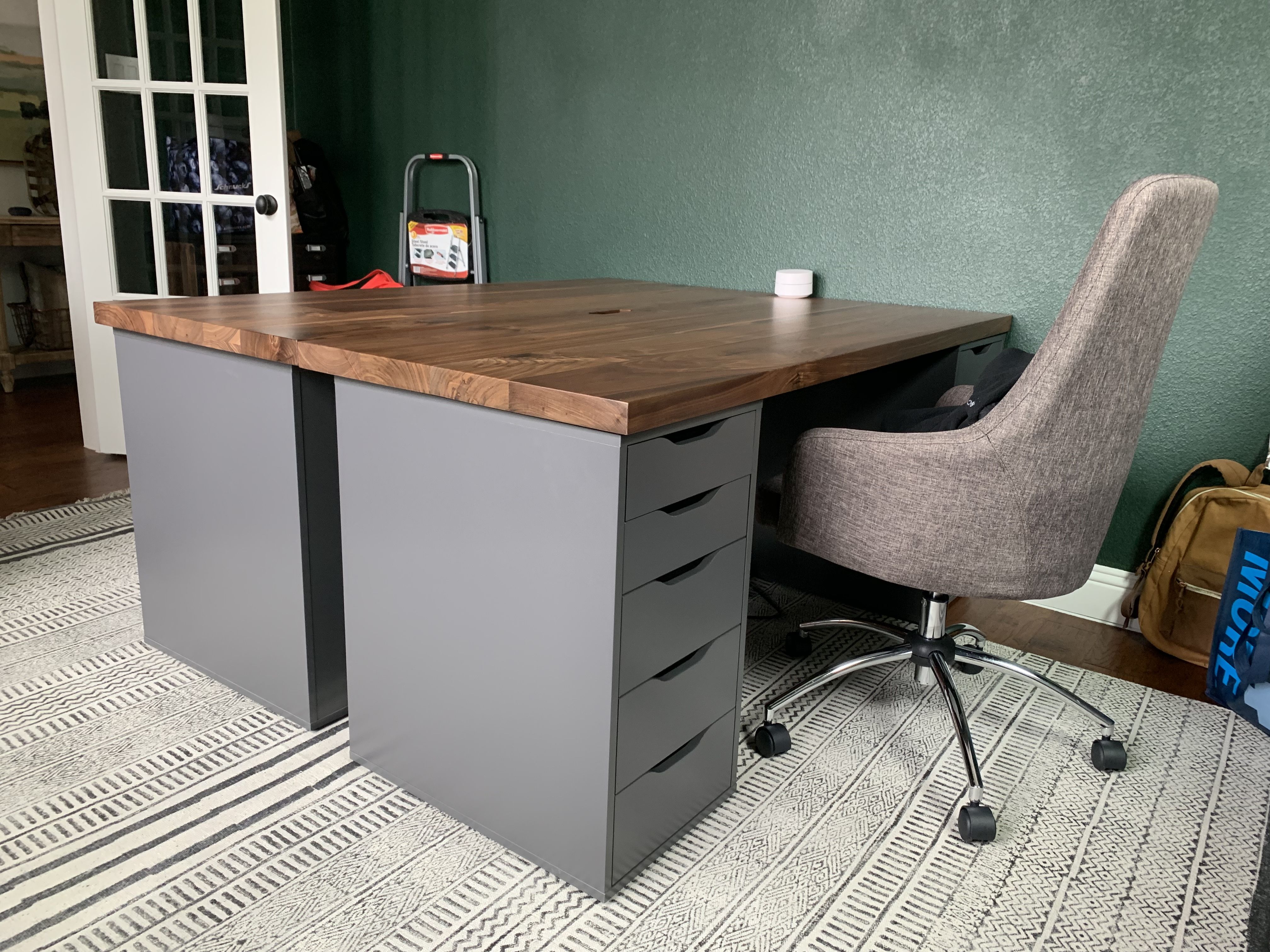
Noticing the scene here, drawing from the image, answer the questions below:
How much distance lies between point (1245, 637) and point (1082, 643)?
0.48m

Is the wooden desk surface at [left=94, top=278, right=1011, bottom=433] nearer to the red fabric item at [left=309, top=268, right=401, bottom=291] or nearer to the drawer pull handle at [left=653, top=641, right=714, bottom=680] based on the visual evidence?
the drawer pull handle at [left=653, top=641, right=714, bottom=680]

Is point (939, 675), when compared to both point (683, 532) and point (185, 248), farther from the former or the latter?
point (185, 248)

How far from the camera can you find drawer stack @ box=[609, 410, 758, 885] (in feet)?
3.97

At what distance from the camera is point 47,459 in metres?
3.26

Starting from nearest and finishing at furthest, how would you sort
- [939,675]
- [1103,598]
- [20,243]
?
[939,675] → [1103,598] → [20,243]

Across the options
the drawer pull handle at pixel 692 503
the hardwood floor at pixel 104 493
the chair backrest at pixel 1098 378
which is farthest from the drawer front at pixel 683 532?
the hardwood floor at pixel 104 493

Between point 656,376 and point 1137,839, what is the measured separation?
1.08 meters

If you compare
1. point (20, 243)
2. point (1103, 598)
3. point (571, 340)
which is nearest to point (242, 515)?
point (571, 340)

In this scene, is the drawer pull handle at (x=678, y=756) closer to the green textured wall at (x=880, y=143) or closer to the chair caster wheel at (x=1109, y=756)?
the chair caster wheel at (x=1109, y=756)

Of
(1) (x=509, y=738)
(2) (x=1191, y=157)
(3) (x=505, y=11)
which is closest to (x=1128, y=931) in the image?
(1) (x=509, y=738)

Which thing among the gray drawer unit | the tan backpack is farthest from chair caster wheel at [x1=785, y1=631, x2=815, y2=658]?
the tan backpack

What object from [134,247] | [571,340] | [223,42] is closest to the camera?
[571,340]

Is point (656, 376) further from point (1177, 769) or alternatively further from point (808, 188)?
point (808, 188)

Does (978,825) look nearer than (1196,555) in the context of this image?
Yes
